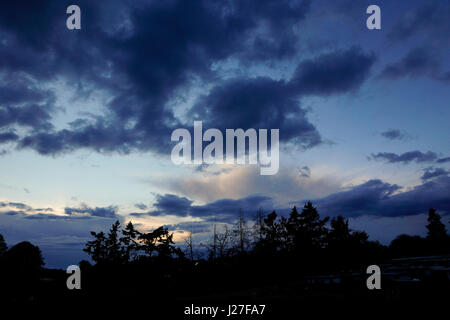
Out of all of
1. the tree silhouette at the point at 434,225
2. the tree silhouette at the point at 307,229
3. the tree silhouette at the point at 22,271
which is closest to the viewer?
the tree silhouette at the point at 22,271

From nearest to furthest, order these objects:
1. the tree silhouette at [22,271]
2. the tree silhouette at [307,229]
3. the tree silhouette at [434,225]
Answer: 1. the tree silhouette at [22,271]
2. the tree silhouette at [307,229]
3. the tree silhouette at [434,225]

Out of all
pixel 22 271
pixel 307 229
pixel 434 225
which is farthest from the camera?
pixel 434 225

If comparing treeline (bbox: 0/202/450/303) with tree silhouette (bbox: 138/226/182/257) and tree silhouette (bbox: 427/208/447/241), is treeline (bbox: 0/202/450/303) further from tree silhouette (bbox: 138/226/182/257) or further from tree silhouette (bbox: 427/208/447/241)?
tree silhouette (bbox: 427/208/447/241)

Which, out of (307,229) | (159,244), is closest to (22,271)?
(159,244)

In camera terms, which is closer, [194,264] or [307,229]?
[194,264]

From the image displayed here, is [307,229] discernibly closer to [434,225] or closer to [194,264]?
[194,264]

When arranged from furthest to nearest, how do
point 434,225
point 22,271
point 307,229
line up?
point 434,225 → point 307,229 → point 22,271

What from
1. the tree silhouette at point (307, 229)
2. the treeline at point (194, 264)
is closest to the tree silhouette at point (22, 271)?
the treeline at point (194, 264)

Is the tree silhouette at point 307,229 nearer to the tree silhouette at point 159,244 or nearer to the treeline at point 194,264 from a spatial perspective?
the treeline at point 194,264

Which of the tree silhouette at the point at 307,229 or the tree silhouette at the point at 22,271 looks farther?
the tree silhouette at the point at 307,229

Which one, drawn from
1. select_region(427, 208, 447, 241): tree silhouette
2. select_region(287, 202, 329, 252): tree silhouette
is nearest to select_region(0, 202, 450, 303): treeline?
select_region(287, 202, 329, 252): tree silhouette
